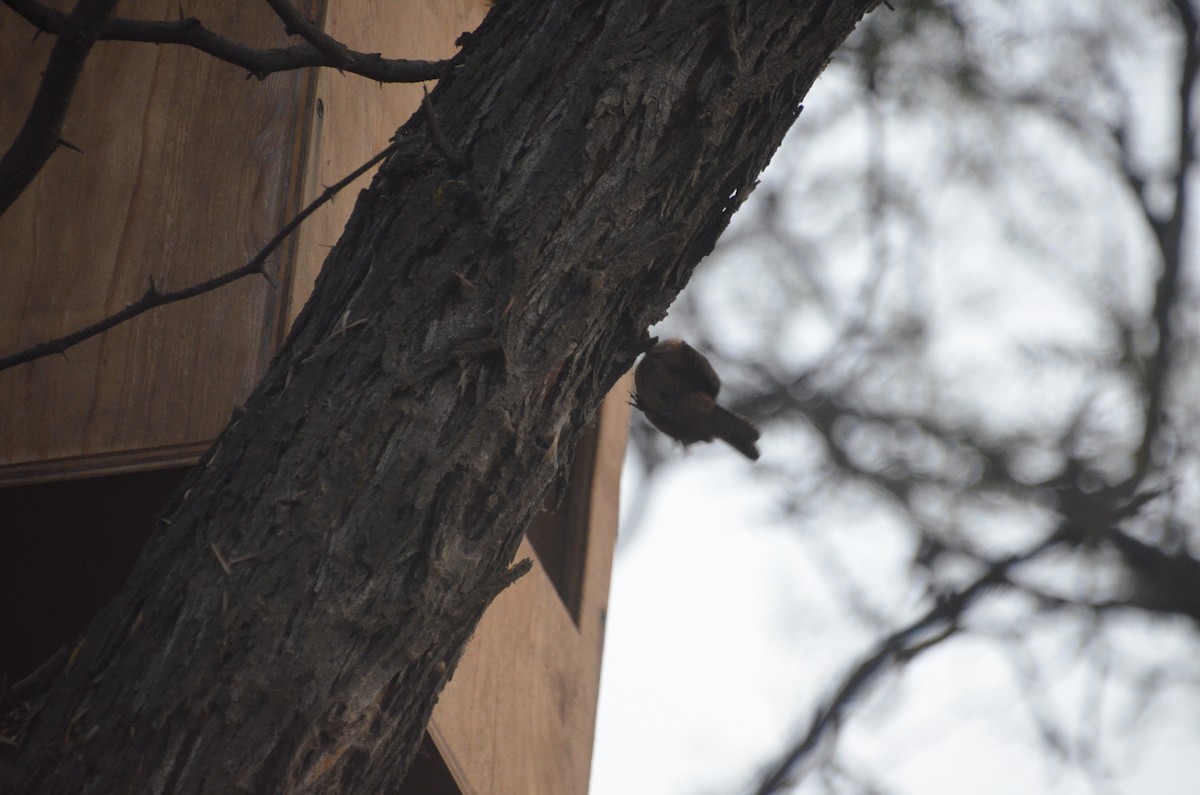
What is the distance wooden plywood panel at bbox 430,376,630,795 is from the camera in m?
2.06

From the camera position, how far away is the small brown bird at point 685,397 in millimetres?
2092

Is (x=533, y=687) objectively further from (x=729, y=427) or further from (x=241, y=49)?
(x=241, y=49)

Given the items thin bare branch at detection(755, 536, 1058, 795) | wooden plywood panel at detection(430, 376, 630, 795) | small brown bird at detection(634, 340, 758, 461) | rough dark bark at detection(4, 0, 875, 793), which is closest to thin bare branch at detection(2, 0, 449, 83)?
rough dark bark at detection(4, 0, 875, 793)

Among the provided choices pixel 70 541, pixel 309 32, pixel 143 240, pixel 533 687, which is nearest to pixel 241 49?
pixel 309 32

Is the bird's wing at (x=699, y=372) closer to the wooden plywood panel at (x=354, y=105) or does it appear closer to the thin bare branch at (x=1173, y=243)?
the wooden plywood panel at (x=354, y=105)

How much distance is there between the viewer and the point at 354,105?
2.08m

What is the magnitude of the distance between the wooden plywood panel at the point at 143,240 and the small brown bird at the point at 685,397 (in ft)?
2.15

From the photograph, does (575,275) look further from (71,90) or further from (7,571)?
(7,571)

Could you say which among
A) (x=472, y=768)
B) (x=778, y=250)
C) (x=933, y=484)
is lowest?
(x=472, y=768)

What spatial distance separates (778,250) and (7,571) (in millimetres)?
3544

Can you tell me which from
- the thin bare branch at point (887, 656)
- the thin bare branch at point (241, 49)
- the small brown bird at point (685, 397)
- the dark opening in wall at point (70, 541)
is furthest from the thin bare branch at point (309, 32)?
the thin bare branch at point (887, 656)

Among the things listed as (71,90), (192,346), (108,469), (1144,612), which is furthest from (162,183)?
(1144,612)

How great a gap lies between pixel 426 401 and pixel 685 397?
3.30 feet

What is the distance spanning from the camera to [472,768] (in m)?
2.03
